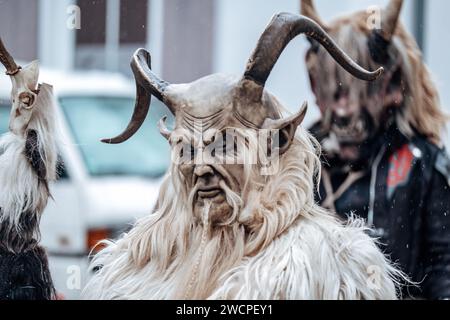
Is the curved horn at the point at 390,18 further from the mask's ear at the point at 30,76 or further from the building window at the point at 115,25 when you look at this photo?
the mask's ear at the point at 30,76

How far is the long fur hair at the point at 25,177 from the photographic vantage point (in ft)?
9.87

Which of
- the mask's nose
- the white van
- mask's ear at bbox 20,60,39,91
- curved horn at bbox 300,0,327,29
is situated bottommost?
the white van

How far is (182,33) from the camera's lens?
3.67 metres

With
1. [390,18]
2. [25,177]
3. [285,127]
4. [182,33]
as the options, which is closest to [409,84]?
[390,18]

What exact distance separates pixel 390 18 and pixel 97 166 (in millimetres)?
1472

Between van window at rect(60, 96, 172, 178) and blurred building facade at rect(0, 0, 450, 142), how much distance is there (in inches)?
7.5

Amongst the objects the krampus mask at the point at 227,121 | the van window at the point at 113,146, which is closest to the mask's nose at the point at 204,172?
the krampus mask at the point at 227,121

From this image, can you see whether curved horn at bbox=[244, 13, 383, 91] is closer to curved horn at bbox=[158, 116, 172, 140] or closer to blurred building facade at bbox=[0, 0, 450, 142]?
curved horn at bbox=[158, 116, 172, 140]

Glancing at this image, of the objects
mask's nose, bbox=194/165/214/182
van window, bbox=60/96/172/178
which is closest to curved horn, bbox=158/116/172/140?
mask's nose, bbox=194/165/214/182

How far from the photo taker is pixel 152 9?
11.4ft

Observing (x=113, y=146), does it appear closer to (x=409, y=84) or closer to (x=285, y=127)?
(x=409, y=84)

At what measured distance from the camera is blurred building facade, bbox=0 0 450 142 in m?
3.46

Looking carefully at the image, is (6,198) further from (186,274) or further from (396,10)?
(396,10)

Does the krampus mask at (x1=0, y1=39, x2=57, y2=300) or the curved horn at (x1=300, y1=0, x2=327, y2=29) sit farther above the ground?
the curved horn at (x1=300, y1=0, x2=327, y2=29)
